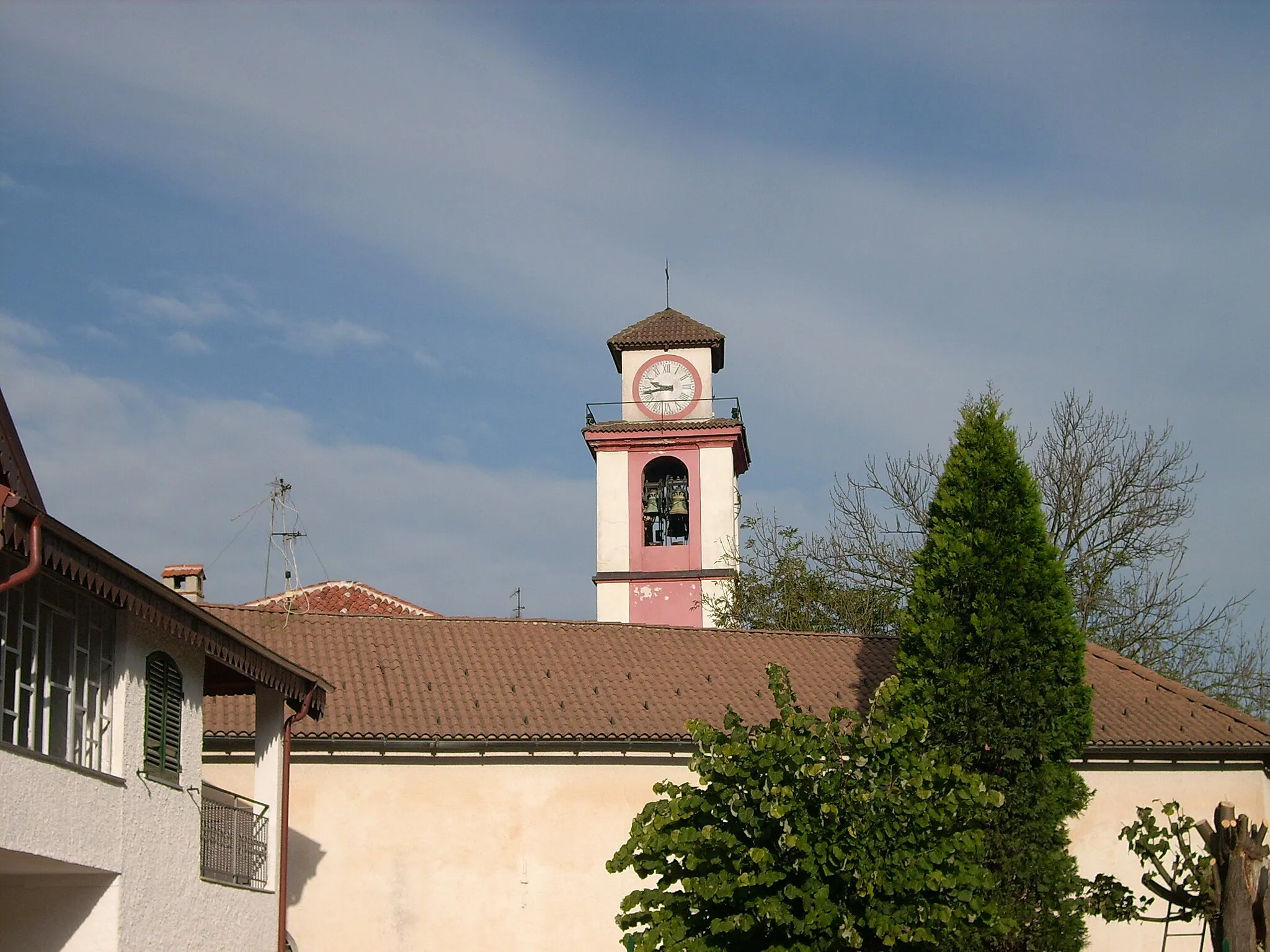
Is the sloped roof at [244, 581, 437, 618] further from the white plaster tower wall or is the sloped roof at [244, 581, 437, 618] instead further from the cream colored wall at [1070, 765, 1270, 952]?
the cream colored wall at [1070, 765, 1270, 952]

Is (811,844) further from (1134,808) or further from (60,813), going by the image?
(1134,808)

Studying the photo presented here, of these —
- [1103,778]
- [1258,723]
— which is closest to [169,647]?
[1103,778]

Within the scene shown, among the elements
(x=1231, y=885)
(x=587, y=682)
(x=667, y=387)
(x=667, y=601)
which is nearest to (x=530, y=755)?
(x=587, y=682)

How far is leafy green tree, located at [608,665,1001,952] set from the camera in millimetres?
12914

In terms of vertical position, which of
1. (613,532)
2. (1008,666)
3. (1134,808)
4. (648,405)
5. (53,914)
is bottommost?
(53,914)

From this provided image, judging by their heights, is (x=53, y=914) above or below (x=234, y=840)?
below

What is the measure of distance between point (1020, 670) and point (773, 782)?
15.6 ft

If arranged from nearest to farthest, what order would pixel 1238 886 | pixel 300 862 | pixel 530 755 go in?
pixel 1238 886 < pixel 300 862 < pixel 530 755

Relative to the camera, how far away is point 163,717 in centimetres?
1336

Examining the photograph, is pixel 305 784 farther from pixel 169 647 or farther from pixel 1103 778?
pixel 1103 778

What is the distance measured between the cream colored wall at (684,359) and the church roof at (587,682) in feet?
45.8

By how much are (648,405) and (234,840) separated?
77.5 feet

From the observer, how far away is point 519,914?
19.7 meters

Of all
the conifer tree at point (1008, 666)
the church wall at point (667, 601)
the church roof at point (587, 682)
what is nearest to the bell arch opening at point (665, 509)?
the church wall at point (667, 601)
